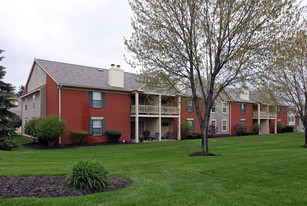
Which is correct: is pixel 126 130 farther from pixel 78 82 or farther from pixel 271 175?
pixel 271 175

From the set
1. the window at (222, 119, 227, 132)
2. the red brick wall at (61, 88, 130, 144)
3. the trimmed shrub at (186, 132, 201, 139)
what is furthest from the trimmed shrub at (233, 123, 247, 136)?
the red brick wall at (61, 88, 130, 144)

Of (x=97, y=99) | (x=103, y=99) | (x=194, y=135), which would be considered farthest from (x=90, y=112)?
(x=194, y=135)

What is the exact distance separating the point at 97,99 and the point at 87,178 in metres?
16.9

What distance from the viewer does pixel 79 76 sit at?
22750 millimetres

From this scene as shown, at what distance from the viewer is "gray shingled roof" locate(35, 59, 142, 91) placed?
2133 cm

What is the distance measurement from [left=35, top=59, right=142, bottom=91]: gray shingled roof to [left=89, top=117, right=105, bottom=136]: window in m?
2.91

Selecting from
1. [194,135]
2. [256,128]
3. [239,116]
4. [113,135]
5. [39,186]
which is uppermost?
[239,116]

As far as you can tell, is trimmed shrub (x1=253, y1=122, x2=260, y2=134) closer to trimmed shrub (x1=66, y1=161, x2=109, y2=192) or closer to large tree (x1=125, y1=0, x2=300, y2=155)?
large tree (x1=125, y1=0, x2=300, y2=155)

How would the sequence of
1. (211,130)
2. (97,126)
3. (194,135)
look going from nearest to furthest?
(97,126), (194,135), (211,130)

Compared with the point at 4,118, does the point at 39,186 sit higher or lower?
lower

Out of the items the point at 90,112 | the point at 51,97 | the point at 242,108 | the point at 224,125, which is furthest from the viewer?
the point at 242,108

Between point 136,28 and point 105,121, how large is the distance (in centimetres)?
1192

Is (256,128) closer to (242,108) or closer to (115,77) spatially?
(242,108)

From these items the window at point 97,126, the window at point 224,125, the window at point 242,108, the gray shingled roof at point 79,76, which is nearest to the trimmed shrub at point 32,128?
the gray shingled roof at point 79,76
